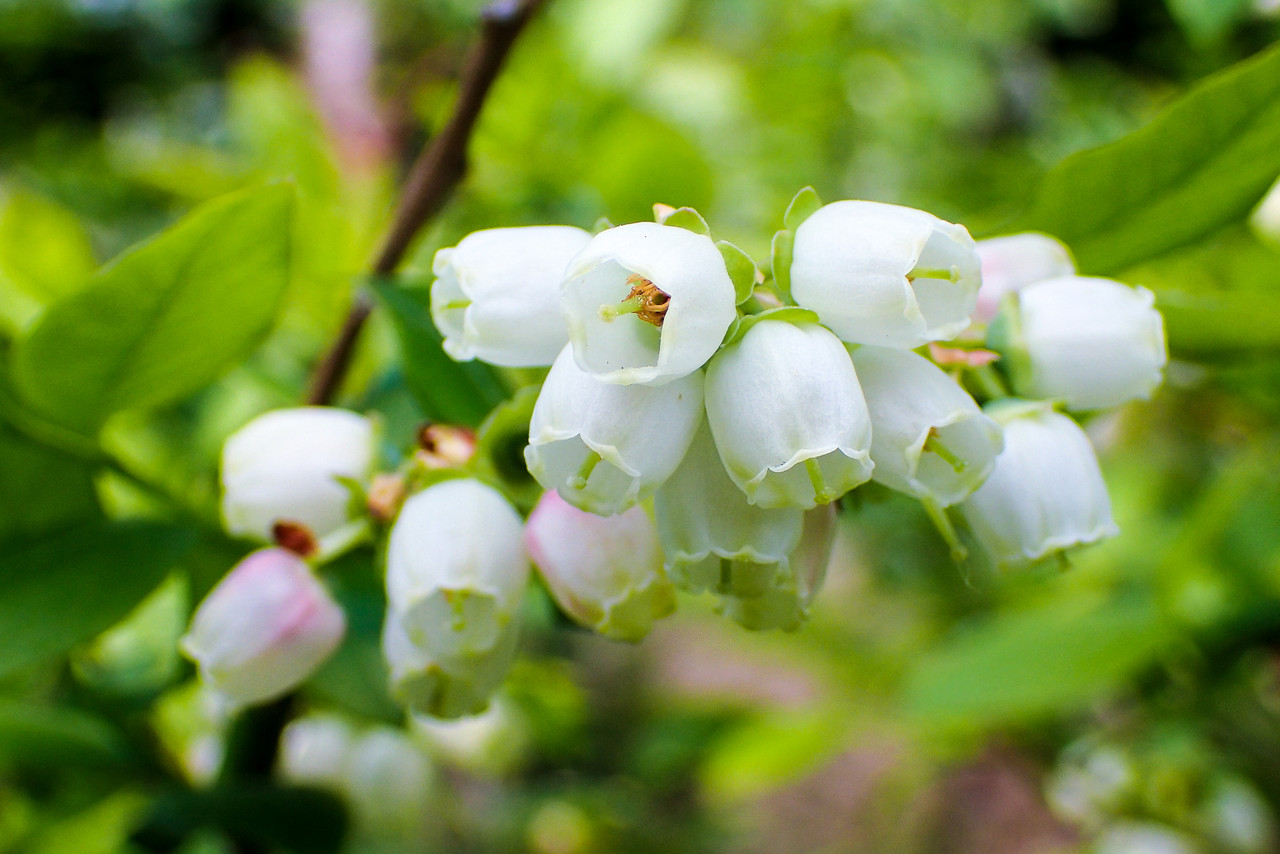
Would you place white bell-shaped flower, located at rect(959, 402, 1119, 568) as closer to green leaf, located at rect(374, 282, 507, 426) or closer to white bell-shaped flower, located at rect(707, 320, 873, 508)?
white bell-shaped flower, located at rect(707, 320, 873, 508)

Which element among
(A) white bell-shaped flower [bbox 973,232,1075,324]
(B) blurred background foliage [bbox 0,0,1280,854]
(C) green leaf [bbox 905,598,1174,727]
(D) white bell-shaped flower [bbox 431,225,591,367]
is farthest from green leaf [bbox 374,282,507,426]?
(C) green leaf [bbox 905,598,1174,727]

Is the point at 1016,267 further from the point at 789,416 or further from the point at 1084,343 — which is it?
the point at 789,416

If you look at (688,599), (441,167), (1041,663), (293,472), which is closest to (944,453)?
(293,472)

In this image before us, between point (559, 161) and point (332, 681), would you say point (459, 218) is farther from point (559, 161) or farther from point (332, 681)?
point (332, 681)

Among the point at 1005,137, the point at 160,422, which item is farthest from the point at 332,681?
the point at 1005,137

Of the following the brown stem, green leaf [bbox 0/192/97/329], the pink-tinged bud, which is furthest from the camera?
green leaf [bbox 0/192/97/329]

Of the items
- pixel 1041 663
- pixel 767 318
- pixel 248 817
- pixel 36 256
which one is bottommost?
pixel 1041 663
